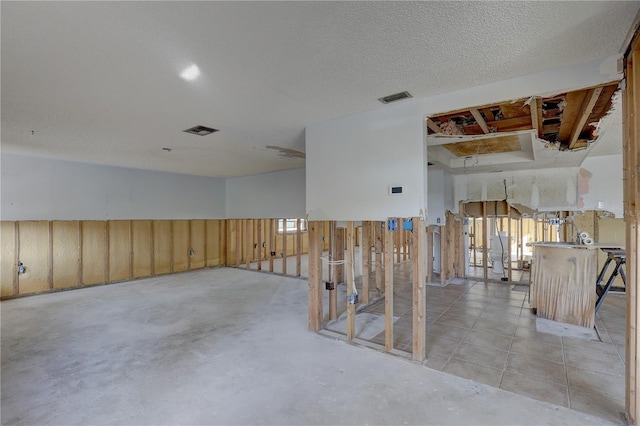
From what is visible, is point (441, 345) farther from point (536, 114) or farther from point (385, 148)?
point (536, 114)

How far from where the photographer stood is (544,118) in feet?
11.7

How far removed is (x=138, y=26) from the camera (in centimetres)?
178

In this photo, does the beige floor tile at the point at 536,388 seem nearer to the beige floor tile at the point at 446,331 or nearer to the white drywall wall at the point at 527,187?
the beige floor tile at the point at 446,331

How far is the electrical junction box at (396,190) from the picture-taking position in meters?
3.06

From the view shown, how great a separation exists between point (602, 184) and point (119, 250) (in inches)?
397

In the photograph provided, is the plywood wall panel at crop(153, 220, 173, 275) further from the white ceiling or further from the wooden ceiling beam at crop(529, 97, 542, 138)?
the wooden ceiling beam at crop(529, 97, 542, 138)

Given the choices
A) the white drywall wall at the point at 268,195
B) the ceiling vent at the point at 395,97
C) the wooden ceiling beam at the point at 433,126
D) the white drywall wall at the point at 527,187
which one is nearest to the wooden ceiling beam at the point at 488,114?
the wooden ceiling beam at the point at 433,126

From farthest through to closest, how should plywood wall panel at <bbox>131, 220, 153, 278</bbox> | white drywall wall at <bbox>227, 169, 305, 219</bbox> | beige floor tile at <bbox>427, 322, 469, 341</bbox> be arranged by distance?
white drywall wall at <bbox>227, 169, 305, 219</bbox> → plywood wall panel at <bbox>131, 220, 153, 278</bbox> → beige floor tile at <bbox>427, 322, 469, 341</bbox>

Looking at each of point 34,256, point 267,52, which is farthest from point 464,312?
point 34,256

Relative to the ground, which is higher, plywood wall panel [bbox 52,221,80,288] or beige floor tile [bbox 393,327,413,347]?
plywood wall panel [bbox 52,221,80,288]

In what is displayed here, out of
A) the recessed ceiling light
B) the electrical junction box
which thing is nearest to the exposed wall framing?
the recessed ceiling light

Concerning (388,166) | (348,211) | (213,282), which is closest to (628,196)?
(388,166)

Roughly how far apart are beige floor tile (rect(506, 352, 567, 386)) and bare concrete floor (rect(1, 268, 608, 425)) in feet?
1.54

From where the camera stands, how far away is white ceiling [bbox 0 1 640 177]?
1679 mm
